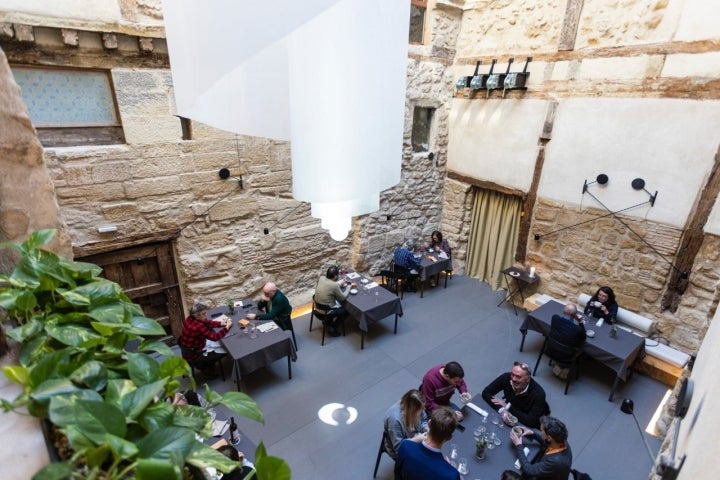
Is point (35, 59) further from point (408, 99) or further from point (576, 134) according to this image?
point (576, 134)

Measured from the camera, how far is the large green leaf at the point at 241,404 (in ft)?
3.20

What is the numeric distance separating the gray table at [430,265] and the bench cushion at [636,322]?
2.48 m

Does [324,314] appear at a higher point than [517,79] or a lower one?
lower

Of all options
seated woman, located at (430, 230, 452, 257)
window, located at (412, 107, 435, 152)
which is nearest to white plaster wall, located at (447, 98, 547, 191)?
window, located at (412, 107, 435, 152)

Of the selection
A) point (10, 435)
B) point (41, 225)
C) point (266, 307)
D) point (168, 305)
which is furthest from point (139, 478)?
point (168, 305)

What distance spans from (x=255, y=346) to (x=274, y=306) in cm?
71

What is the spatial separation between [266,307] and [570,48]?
516 cm

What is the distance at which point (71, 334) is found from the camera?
1038mm

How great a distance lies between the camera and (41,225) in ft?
5.09

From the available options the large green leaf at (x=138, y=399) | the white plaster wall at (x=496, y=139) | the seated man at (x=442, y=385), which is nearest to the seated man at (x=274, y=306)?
the seated man at (x=442, y=385)

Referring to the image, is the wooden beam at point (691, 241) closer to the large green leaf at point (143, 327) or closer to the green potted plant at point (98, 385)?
the green potted plant at point (98, 385)

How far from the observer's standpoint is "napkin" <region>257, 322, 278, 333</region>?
4062 millimetres

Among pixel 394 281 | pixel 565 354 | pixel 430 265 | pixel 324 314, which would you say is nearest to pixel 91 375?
pixel 324 314

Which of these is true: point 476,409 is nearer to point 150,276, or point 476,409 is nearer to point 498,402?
point 498,402
